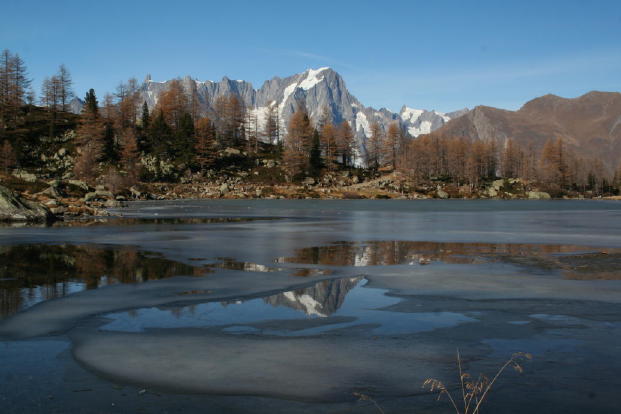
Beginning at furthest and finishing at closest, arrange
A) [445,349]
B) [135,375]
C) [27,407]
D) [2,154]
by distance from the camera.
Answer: [2,154] < [445,349] < [135,375] < [27,407]

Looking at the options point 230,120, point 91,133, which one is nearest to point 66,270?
point 91,133

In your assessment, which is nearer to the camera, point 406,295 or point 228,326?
point 228,326

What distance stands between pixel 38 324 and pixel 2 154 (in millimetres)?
110510

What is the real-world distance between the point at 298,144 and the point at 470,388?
14323 centimetres

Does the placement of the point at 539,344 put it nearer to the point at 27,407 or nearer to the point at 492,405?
the point at 492,405

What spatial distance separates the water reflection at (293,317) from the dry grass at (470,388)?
241cm

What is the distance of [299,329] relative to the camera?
9.59 meters

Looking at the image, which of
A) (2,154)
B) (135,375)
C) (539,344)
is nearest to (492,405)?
(539,344)

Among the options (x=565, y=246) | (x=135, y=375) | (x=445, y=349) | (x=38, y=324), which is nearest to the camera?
(x=135, y=375)

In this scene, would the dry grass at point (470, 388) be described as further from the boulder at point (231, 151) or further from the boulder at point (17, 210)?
the boulder at point (231, 151)

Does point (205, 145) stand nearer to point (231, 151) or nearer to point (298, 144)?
point (231, 151)

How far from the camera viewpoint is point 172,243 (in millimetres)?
25109

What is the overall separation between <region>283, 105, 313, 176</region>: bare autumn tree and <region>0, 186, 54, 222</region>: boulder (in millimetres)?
95410

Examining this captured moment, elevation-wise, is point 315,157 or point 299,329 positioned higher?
point 315,157
